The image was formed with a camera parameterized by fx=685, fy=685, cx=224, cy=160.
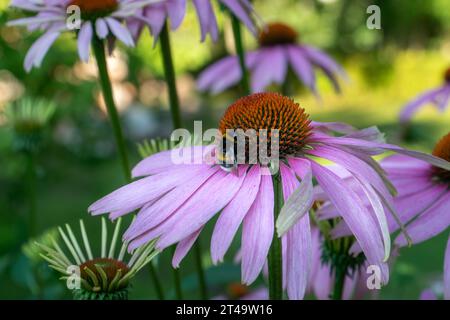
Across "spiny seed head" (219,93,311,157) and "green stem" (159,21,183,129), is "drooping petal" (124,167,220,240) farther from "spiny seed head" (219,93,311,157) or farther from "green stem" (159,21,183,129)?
"green stem" (159,21,183,129)

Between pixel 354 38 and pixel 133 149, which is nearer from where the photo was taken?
pixel 133 149

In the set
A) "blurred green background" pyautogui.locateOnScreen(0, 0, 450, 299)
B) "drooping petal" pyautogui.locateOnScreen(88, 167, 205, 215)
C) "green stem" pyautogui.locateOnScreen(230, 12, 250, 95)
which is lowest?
"blurred green background" pyautogui.locateOnScreen(0, 0, 450, 299)

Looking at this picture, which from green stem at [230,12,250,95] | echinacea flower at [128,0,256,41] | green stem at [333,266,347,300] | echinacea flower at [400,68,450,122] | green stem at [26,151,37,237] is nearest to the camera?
green stem at [333,266,347,300]

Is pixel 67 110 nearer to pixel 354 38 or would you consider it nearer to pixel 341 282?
pixel 341 282

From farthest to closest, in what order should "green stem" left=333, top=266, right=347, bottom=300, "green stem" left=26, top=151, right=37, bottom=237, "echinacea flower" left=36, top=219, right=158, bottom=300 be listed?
1. "green stem" left=26, top=151, right=37, bottom=237
2. "green stem" left=333, top=266, right=347, bottom=300
3. "echinacea flower" left=36, top=219, right=158, bottom=300

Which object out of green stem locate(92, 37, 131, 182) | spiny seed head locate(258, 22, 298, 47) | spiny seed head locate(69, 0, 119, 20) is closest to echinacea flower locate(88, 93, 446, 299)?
green stem locate(92, 37, 131, 182)

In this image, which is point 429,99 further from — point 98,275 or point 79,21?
point 98,275
